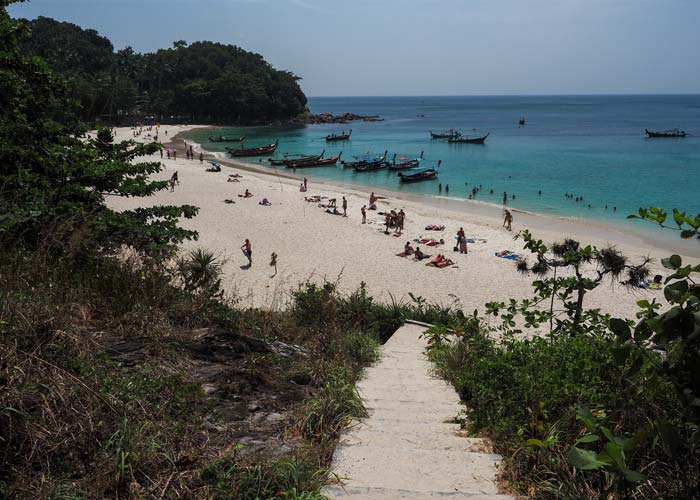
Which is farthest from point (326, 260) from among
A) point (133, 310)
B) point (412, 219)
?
point (133, 310)

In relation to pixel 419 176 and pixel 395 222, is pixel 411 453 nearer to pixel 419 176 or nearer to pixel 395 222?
pixel 395 222

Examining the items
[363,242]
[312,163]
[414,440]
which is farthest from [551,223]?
[414,440]

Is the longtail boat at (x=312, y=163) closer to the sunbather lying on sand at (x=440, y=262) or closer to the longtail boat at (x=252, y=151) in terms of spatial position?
the longtail boat at (x=252, y=151)

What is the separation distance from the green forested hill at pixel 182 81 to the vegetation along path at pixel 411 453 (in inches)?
3226

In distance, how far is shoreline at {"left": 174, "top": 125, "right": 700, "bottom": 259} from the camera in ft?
74.6

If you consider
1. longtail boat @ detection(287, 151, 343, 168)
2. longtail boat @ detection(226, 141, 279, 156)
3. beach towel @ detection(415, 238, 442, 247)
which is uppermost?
longtail boat @ detection(226, 141, 279, 156)

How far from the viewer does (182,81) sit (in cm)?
9525

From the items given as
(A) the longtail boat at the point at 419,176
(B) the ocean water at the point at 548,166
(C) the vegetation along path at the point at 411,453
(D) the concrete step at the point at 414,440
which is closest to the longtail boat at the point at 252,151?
(B) the ocean water at the point at 548,166

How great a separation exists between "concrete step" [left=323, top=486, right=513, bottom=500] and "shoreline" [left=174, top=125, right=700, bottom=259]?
1617cm

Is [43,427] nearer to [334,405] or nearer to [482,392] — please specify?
[334,405]

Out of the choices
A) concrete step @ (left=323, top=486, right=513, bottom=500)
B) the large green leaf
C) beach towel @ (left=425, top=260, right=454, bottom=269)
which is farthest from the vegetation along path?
beach towel @ (left=425, top=260, right=454, bottom=269)

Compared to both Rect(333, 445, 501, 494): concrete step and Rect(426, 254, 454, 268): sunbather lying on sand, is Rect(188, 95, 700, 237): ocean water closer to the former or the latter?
Rect(426, 254, 454, 268): sunbather lying on sand

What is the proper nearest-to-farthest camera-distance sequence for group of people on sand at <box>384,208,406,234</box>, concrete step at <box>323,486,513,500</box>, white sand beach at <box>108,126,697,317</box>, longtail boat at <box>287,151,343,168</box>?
1. concrete step at <box>323,486,513,500</box>
2. white sand beach at <box>108,126,697,317</box>
3. group of people on sand at <box>384,208,406,234</box>
4. longtail boat at <box>287,151,343,168</box>

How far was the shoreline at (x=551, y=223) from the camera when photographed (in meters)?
22.7
